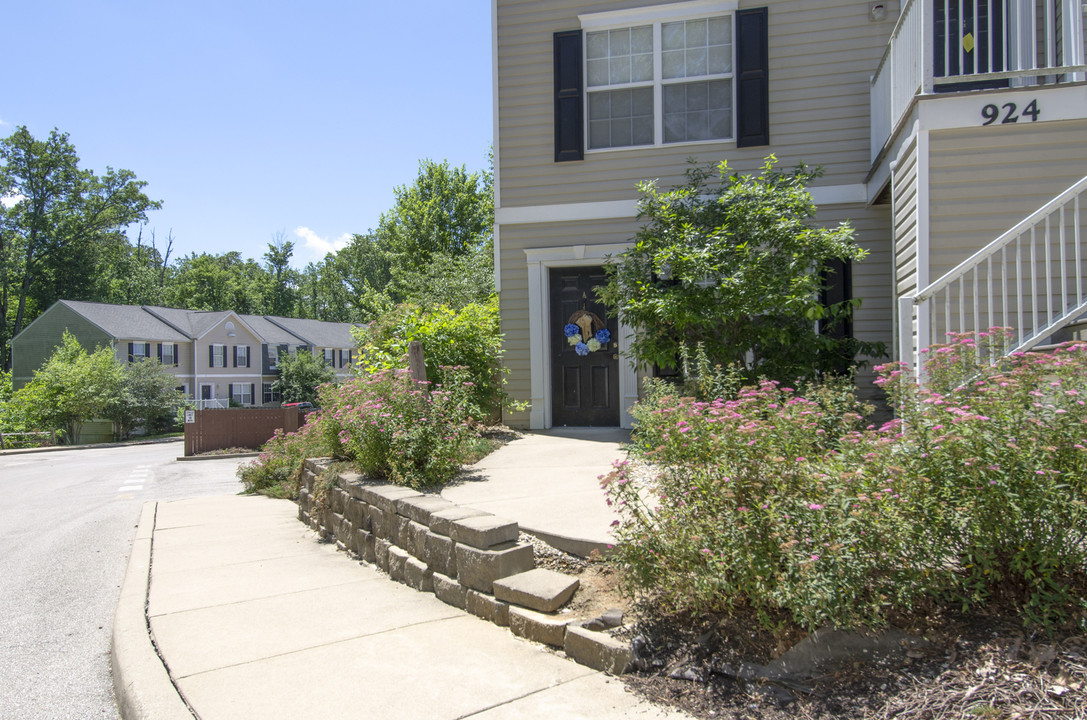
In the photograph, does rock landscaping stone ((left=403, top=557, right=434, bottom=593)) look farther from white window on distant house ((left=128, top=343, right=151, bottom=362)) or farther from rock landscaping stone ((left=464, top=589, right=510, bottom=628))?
white window on distant house ((left=128, top=343, right=151, bottom=362))

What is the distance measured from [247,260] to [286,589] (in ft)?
227

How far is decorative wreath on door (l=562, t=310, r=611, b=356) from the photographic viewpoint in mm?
8969

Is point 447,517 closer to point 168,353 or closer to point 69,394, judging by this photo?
point 69,394

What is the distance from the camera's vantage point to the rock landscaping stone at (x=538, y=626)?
3.38m

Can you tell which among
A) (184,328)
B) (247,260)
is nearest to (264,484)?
(184,328)

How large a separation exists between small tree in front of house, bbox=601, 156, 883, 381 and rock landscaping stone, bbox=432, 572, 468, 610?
3.22 metres

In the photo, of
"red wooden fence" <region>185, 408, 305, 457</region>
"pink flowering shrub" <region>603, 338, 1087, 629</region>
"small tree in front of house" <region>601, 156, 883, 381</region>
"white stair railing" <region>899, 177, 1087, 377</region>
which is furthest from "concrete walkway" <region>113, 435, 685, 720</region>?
"red wooden fence" <region>185, 408, 305, 457</region>

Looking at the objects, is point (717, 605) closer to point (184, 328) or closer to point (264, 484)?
point (264, 484)

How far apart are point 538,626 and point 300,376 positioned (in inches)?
1735

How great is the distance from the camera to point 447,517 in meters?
4.34

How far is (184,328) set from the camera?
42.2m

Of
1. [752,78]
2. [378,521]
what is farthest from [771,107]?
[378,521]

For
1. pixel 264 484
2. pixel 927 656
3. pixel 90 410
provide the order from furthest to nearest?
pixel 90 410 → pixel 264 484 → pixel 927 656

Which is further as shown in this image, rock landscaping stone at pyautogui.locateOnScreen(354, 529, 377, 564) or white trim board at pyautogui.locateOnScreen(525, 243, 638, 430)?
white trim board at pyautogui.locateOnScreen(525, 243, 638, 430)
